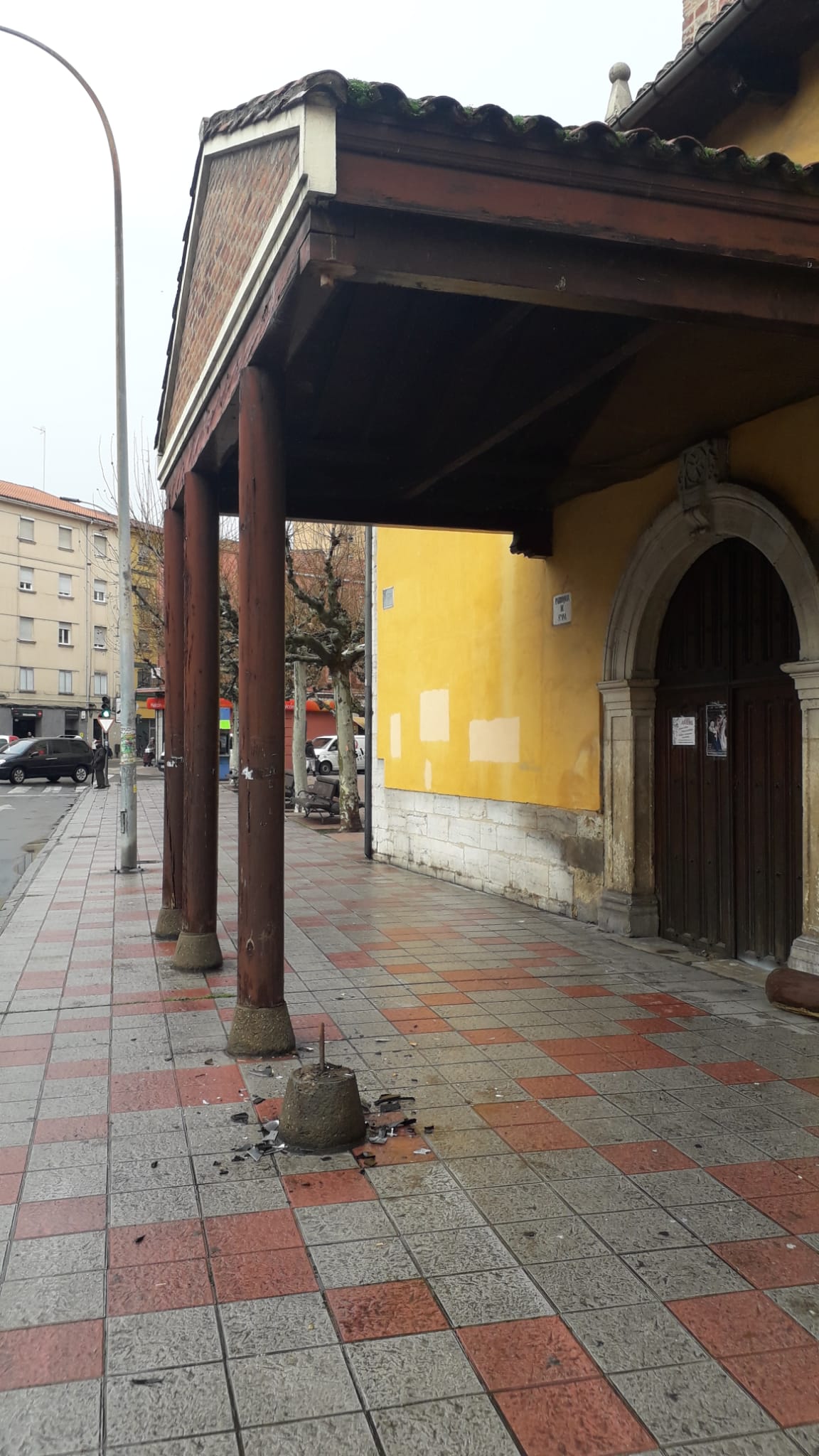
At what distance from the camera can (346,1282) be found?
9.89ft

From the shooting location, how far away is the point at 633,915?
8219 millimetres

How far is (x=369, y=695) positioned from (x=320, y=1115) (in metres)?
10.9

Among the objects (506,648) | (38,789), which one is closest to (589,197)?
(506,648)

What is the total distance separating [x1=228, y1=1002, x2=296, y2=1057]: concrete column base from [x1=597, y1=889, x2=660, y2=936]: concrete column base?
12.3 ft

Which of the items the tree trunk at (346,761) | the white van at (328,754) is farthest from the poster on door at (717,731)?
the white van at (328,754)

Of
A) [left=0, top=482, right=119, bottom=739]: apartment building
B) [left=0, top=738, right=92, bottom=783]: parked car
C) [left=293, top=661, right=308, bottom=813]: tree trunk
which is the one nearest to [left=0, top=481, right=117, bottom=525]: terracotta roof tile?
[left=0, top=482, right=119, bottom=739]: apartment building

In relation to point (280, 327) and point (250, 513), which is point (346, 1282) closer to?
point (250, 513)

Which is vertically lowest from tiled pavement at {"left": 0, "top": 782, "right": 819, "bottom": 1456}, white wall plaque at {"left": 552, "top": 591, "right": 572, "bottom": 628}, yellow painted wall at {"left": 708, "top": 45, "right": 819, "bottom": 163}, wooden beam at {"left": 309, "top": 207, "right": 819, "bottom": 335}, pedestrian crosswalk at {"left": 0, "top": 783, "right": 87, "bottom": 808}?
tiled pavement at {"left": 0, "top": 782, "right": 819, "bottom": 1456}

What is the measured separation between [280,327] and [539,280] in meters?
1.23

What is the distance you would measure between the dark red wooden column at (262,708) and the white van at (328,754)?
25795mm

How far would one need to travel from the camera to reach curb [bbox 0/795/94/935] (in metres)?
9.68

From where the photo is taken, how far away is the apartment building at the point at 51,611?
5288 cm

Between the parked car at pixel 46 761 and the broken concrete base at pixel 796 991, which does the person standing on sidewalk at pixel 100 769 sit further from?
the broken concrete base at pixel 796 991

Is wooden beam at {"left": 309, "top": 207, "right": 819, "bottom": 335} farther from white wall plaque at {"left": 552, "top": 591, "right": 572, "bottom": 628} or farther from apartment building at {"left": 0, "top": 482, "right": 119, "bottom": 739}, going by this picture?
apartment building at {"left": 0, "top": 482, "right": 119, "bottom": 739}
